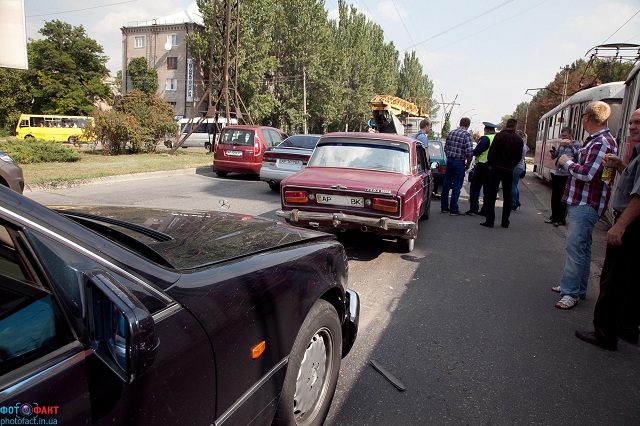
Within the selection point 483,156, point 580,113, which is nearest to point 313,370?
point 483,156

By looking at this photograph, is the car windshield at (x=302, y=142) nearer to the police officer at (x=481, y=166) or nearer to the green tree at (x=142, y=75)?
the police officer at (x=481, y=166)

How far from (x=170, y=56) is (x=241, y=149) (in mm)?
43954

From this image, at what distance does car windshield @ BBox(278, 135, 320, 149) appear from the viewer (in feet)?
39.9

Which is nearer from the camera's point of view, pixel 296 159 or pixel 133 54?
pixel 296 159

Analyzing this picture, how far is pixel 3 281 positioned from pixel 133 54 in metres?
60.1

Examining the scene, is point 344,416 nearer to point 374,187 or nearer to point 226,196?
point 374,187

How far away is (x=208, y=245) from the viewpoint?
2055 mm

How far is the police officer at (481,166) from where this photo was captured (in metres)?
8.85

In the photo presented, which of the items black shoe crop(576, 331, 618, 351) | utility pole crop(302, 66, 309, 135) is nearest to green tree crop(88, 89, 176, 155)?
black shoe crop(576, 331, 618, 351)

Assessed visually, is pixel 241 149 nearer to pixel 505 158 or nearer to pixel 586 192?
pixel 505 158

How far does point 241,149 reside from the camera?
45.1ft

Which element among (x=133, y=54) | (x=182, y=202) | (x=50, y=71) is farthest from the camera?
(x=133, y=54)

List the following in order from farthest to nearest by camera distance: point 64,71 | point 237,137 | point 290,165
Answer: point 64,71 < point 237,137 < point 290,165

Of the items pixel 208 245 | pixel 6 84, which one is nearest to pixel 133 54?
pixel 6 84
